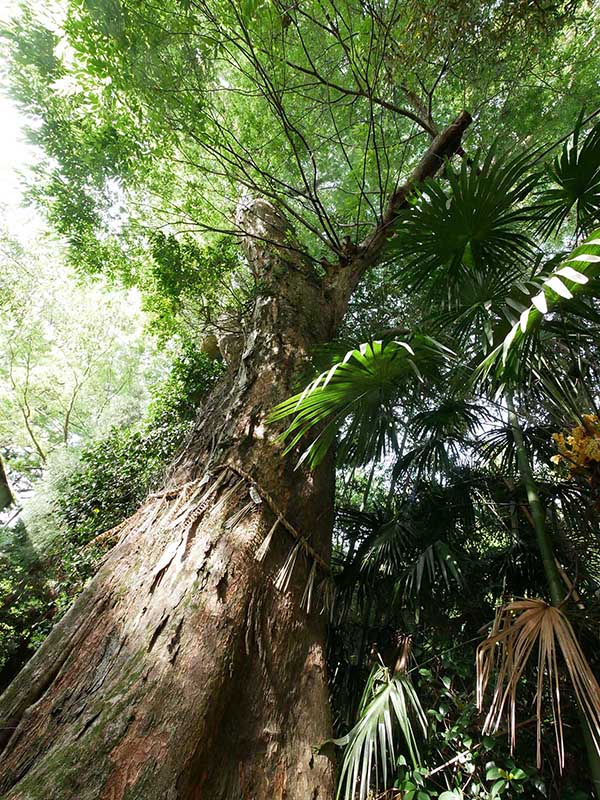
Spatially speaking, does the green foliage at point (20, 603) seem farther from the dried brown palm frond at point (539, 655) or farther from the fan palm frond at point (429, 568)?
the dried brown palm frond at point (539, 655)

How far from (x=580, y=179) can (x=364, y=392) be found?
1.34m

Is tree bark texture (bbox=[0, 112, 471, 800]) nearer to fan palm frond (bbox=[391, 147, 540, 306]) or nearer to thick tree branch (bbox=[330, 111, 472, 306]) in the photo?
fan palm frond (bbox=[391, 147, 540, 306])

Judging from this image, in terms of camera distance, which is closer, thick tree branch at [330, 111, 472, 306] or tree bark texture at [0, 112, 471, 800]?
tree bark texture at [0, 112, 471, 800]

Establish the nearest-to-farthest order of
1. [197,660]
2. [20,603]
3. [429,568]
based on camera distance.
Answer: [197,660] < [429,568] < [20,603]

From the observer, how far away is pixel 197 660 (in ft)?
4.13

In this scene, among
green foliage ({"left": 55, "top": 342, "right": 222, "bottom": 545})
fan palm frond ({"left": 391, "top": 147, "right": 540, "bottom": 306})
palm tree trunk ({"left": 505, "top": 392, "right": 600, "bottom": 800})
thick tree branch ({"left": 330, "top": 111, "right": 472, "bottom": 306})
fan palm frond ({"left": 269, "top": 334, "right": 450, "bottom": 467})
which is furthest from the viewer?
green foliage ({"left": 55, "top": 342, "right": 222, "bottom": 545})

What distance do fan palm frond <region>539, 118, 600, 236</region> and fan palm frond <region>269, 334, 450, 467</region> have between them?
900mm

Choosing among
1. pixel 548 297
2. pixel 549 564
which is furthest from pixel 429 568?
pixel 548 297

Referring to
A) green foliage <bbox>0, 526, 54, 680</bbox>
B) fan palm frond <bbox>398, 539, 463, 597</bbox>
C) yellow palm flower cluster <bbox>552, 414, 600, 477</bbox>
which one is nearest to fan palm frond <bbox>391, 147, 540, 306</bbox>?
yellow palm flower cluster <bbox>552, 414, 600, 477</bbox>

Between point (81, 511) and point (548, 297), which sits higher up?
point (548, 297)

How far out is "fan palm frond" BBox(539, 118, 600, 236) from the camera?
171 cm

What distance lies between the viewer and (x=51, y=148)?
147 inches

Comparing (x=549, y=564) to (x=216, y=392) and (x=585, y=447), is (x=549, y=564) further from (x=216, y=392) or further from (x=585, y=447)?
(x=216, y=392)

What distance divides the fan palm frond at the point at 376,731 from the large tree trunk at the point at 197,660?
13 centimetres
